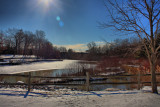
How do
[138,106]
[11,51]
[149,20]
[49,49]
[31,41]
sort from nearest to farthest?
[138,106] < [149,20] < [11,51] < [31,41] < [49,49]

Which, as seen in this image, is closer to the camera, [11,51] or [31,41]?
[11,51]

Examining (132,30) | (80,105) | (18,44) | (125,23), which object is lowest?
(80,105)

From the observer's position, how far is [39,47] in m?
74.5

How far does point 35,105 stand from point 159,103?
4988 millimetres

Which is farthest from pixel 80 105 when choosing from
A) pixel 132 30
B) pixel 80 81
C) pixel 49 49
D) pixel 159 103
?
pixel 49 49

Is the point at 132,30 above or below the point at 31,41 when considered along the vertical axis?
below

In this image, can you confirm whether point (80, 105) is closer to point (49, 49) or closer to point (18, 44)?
point (18, 44)

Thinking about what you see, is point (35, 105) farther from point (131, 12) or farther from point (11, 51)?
point (11, 51)

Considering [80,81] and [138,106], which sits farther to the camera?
[80,81]

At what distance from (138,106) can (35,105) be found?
13.2ft

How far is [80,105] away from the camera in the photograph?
4664 mm

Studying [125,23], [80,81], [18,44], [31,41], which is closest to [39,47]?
[31,41]

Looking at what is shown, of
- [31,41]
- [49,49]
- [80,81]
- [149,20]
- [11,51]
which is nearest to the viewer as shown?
[149,20]

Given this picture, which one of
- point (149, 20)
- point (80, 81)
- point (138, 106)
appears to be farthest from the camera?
point (80, 81)
